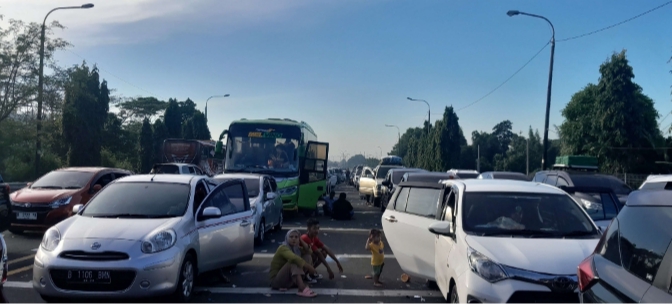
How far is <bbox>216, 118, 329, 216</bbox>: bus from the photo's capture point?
20250 mm

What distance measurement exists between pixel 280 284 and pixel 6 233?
9.52 m

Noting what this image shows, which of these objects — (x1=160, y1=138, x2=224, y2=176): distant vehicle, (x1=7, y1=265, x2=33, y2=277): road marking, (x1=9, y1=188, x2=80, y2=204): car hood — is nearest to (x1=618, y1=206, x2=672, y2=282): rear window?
(x1=7, y1=265, x2=33, y2=277): road marking

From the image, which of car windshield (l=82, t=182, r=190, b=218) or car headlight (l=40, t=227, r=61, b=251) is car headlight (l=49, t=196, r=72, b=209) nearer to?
car windshield (l=82, t=182, r=190, b=218)

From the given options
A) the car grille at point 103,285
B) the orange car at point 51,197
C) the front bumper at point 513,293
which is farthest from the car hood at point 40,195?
the front bumper at point 513,293

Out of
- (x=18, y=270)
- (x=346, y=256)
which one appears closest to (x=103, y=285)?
(x=18, y=270)

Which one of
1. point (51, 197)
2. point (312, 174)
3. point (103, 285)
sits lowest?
point (103, 285)

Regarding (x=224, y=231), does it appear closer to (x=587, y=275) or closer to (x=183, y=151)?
(x=587, y=275)

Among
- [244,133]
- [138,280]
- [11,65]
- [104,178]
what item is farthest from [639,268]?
[11,65]

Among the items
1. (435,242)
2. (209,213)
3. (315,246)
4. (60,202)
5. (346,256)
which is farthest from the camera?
(60,202)

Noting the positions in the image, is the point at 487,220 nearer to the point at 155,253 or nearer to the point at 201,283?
the point at 155,253

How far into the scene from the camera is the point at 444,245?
732cm

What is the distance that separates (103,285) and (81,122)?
116 ft

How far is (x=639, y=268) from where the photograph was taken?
369 centimetres

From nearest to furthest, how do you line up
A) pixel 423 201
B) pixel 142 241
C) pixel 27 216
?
pixel 142 241 < pixel 423 201 < pixel 27 216
